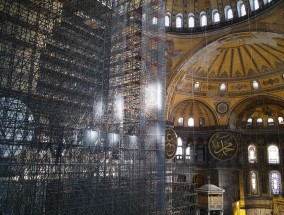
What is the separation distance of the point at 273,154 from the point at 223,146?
4.67 meters

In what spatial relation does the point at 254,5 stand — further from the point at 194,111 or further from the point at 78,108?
the point at 78,108

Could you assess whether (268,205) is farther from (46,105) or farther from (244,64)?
(46,105)

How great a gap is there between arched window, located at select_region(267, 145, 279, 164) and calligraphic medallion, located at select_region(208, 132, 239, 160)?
3942 millimetres

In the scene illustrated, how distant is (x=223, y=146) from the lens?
18.9 metres

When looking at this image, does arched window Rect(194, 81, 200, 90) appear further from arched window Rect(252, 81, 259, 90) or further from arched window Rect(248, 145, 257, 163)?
arched window Rect(248, 145, 257, 163)

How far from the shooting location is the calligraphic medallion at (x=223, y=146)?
18.6 metres

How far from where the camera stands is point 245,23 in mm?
15922

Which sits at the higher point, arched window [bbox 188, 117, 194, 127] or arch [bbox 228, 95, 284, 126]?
arch [bbox 228, 95, 284, 126]

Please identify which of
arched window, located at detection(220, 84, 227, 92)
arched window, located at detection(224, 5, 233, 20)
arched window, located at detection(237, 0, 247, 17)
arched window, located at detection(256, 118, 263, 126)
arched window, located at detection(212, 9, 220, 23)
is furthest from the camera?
arched window, located at detection(256, 118, 263, 126)

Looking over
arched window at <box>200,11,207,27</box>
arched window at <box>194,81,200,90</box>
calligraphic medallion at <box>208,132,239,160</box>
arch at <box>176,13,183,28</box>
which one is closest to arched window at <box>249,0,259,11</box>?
arched window at <box>200,11,207,27</box>

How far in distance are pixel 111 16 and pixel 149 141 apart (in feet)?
21.5

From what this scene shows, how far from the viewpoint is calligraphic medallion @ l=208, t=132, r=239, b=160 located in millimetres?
18594

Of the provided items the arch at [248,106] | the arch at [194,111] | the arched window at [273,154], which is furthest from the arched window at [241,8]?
the arched window at [273,154]

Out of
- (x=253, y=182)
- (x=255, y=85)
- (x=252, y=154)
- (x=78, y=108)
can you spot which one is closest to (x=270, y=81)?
(x=255, y=85)
